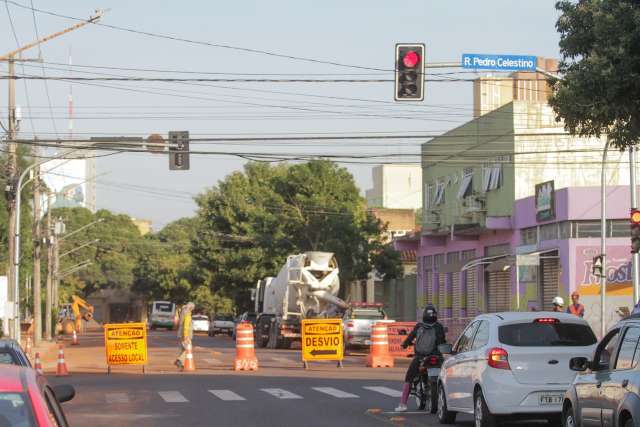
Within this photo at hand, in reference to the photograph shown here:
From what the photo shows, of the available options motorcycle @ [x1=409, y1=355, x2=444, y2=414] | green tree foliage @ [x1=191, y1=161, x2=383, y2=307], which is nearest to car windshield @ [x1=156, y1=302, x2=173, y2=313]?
green tree foliage @ [x1=191, y1=161, x2=383, y2=307]

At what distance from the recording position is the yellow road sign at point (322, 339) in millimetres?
32688

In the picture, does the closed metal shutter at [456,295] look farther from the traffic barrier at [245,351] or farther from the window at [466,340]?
the window at [466,340]

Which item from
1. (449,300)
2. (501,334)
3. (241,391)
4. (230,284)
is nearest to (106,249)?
(230,284)

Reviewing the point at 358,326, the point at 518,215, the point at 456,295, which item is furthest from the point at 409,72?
the point at 456,295

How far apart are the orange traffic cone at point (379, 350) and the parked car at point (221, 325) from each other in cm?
4154

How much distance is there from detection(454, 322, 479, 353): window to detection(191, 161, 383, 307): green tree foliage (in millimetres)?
47227

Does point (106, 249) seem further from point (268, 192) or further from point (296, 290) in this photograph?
point (296, 290)

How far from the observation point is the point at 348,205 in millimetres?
65688

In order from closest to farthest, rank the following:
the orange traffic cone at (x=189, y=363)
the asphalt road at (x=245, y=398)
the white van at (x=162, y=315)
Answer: the asphalt road at (x=245, y=398)
the orange traffic cone at (x=189, y=363)
the white van at (x=162, y=315)

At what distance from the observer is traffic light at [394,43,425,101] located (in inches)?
887

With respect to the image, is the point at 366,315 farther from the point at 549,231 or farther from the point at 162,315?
the point at 162,315

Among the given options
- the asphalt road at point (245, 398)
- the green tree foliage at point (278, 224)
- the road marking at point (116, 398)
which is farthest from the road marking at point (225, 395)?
the green tree foliage at point (278, 224)

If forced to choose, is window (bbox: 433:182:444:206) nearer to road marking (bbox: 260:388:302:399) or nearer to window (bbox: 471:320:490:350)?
road marking (bbox: 260:388:302:399)

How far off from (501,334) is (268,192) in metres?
56.2
